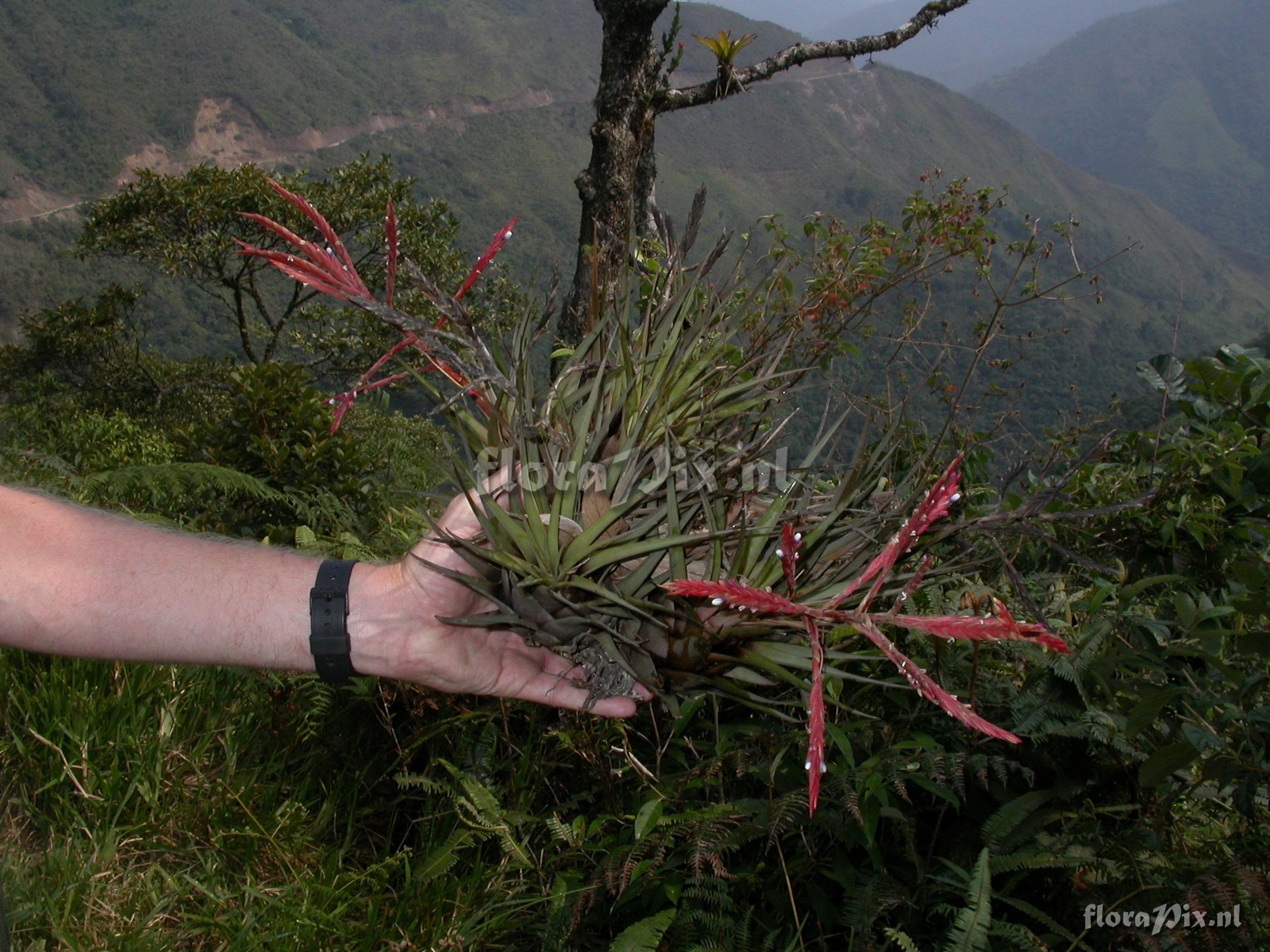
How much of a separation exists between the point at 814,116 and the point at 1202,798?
9168 centimetres

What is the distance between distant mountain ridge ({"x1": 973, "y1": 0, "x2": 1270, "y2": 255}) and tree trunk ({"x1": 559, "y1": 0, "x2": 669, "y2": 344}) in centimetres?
11511

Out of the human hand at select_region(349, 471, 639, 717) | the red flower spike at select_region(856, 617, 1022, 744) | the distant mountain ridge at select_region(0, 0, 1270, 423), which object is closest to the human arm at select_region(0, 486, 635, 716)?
the human hand at select_region(349, 471, 639, 717)

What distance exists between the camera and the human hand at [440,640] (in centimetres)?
173

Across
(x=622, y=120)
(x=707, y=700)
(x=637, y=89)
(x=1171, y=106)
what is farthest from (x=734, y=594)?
(x=1171, y=106)

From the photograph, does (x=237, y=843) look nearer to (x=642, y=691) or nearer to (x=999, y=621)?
(x=642, y=691)

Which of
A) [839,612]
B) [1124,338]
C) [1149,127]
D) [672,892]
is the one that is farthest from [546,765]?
[1149,127]

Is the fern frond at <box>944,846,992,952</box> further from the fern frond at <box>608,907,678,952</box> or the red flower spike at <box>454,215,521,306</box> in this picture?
the red flower spike at <box>454,215,521,306</box>

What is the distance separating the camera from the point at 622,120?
5.85 m

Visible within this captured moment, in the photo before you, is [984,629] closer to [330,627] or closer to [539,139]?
[330,627]

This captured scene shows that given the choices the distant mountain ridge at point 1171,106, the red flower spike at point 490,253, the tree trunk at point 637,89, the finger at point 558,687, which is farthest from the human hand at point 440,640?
the distant mountain ridge at point 1171,106

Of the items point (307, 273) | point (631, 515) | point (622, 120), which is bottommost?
point (631, 515)

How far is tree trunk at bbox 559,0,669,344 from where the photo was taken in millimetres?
5312

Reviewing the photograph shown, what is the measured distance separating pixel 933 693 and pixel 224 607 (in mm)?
Answer: 1477

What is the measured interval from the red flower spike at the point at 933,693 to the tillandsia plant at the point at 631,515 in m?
0.16
